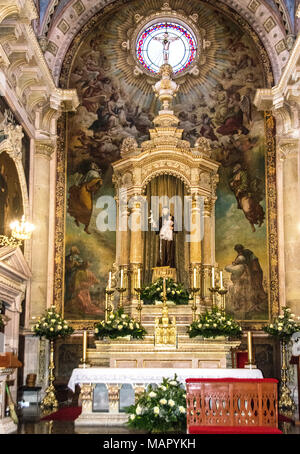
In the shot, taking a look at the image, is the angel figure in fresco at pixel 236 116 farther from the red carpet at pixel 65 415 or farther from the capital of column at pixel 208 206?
the red carpet at pixel 65 415

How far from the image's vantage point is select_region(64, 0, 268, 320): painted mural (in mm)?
16703

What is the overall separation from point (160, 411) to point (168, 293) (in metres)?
5.30

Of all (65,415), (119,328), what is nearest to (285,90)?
(119,328)

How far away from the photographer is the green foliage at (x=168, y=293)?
14773mm

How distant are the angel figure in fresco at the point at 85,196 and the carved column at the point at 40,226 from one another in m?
0.84

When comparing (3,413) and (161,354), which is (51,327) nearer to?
(161,354)

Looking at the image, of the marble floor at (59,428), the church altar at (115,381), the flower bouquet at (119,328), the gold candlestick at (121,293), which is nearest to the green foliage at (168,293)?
the gold candlestick at (121,293)

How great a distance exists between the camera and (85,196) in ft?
56.3

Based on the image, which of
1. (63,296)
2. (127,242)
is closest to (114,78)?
(127,242)

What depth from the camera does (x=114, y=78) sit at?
18188 millimetres

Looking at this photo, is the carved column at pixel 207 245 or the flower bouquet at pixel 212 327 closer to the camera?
the flower bouquet at pixel 212 327

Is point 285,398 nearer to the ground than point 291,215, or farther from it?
nearer to the ground
